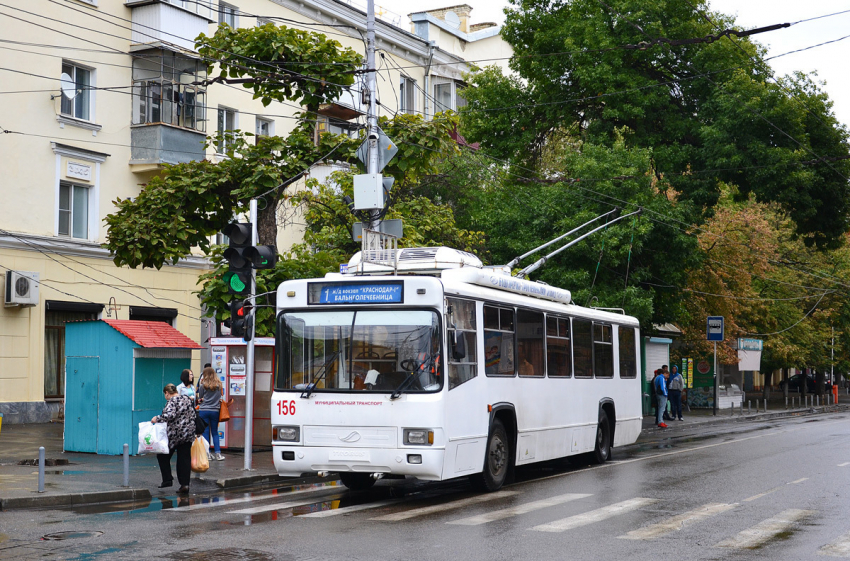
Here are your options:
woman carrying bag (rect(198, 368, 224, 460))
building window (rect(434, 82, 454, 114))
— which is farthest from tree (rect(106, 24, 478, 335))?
building window (rect(434, 82, 454, 114))

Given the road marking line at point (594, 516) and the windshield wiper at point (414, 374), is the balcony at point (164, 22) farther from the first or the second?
the road marking line at point (594, 516)

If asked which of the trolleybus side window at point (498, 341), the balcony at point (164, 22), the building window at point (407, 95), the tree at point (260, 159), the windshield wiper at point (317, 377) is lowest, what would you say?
the windshield wiper at point (317, 377)

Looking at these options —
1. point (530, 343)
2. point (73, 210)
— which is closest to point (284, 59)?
point (530, 343)

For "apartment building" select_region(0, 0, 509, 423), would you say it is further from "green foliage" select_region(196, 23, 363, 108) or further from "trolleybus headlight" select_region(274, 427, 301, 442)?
"trolleybus headlight" select_region(274, 427, 301, 442)

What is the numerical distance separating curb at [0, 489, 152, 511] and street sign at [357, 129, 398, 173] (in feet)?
24.6

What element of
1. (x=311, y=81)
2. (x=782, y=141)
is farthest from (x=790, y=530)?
(x=782, y=141)

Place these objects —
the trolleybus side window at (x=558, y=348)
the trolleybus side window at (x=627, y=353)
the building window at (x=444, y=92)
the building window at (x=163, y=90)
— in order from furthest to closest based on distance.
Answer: the building window at (x=444, y=92) < the building window at (x=163, y=90) < the trolleybus side window at (x=627, y=353) < the trolleybus side window at (x=558, y=348)

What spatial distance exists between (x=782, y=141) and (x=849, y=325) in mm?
25224

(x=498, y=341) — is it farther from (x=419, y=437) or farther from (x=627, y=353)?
(x=627, y=353)

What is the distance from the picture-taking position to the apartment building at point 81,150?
82.5ft

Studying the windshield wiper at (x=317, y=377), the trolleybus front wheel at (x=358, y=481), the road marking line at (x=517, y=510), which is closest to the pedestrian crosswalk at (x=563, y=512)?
the road marking line at (x=517, y=510)

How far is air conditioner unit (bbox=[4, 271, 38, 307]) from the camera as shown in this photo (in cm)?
2458

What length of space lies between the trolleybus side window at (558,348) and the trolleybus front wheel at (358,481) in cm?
344

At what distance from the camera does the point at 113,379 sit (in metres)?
17.7
